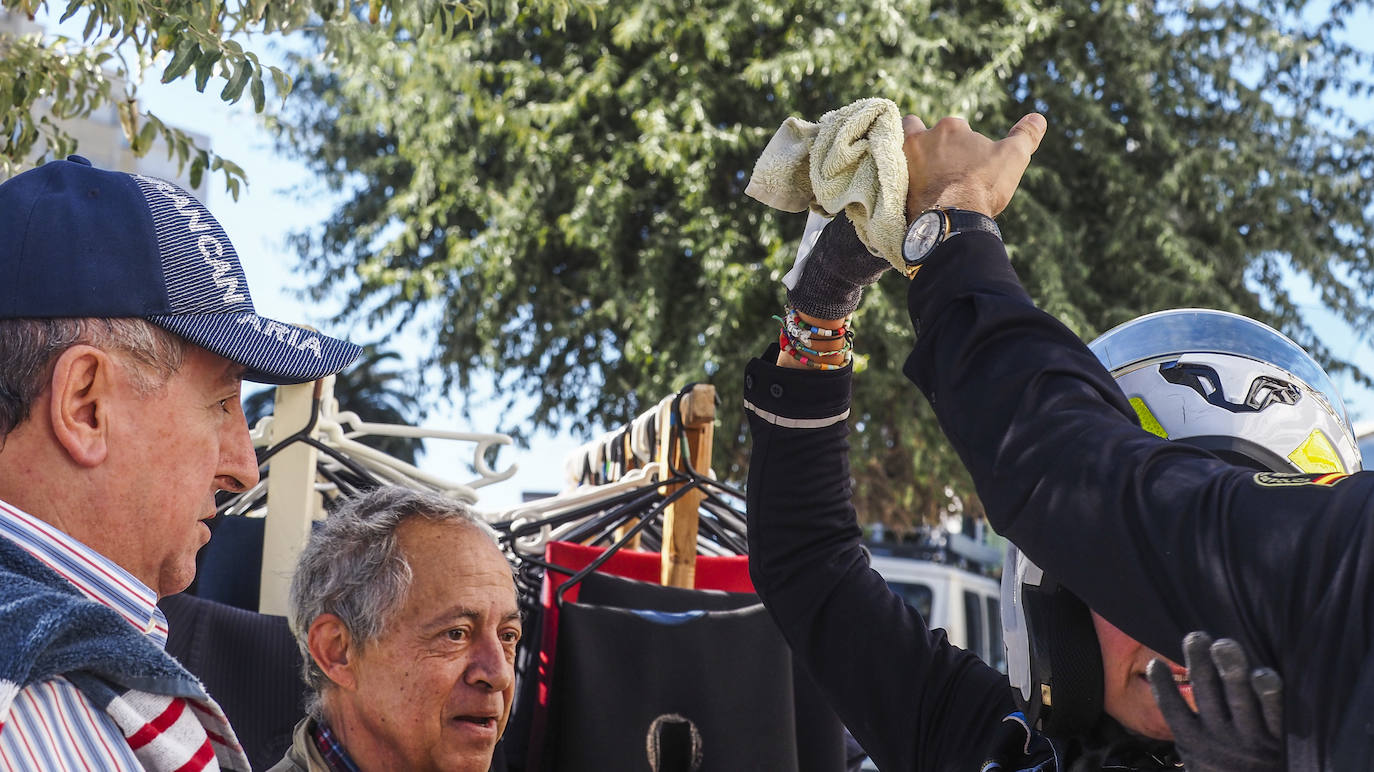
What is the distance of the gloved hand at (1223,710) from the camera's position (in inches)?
41.7

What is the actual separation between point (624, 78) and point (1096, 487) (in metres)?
7.90

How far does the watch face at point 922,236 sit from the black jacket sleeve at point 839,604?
2.07 ft

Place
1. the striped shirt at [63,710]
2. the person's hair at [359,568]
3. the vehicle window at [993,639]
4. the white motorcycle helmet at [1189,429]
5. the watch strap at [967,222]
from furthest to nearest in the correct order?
the vehicle window at [993,639], the person's hair at [359,568], the white motorcycle helmet at [1189,429], the watch strap at [967,222], the striped shirt at [63,710]

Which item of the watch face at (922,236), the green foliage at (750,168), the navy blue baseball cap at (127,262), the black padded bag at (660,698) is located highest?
the green foliage at (750,168)

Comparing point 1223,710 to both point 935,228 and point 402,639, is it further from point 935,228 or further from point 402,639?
point 402,639

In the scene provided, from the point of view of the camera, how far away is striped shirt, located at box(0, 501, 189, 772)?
968 mm

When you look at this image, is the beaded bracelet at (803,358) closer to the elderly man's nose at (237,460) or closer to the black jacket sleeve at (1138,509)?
the black jacket sleeve at (1138,509)

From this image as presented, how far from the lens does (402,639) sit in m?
2.40

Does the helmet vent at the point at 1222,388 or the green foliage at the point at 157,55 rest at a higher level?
the green foliage at the point at 157,55

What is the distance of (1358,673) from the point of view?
970 mm

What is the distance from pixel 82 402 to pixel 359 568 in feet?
4.24

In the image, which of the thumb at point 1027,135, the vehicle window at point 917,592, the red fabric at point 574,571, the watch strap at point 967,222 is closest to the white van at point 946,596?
the vehicle window at point 917,592

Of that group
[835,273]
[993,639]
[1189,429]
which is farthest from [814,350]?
[993,639]

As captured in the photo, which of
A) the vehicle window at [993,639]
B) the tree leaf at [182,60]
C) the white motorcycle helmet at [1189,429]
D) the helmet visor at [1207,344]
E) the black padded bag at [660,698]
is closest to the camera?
the white motorcycle helmet at [1189,429]
